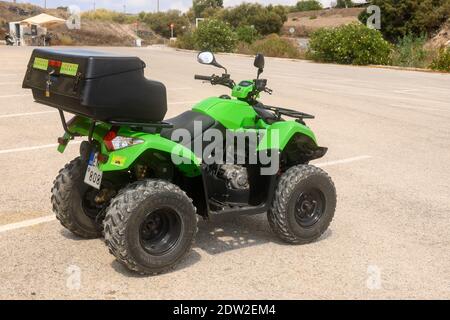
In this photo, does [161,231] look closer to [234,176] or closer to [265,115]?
[234,176]

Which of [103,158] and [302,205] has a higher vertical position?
[103,158]

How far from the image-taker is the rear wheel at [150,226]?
11.8 ft

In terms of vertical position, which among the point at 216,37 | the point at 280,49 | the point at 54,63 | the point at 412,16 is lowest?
the point at 54,63

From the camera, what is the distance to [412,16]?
1574 inches

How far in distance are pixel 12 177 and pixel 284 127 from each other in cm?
345

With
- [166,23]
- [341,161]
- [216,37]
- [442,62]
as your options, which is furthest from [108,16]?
[341,161]

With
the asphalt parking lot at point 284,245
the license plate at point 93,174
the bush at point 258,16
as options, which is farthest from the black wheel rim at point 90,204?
the bush at point 258,16

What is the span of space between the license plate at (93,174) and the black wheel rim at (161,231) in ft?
1.41

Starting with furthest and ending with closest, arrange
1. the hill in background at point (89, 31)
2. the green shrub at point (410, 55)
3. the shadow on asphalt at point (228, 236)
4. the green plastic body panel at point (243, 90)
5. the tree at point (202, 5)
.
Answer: the tree at point (202, 5) → the hill in background at point (89, 31) → the green shrub at point (410, 55) → the green plastic body panel at point (243, 90) → the shadow on asphalt at point (228, 236)

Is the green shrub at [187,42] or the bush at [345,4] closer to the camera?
the green shrub at [187,42]

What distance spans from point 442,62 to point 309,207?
68.6 feet

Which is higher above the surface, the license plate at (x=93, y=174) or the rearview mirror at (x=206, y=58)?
the rearview mirror at (x=206, y=58)

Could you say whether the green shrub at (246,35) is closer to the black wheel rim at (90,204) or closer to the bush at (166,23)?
the bush at (166,23)
